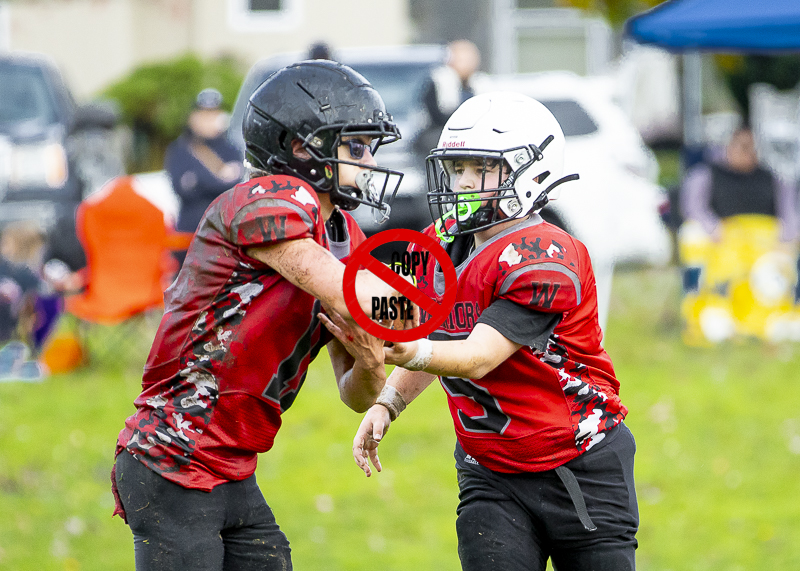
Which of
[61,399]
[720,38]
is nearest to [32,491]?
[61,399]

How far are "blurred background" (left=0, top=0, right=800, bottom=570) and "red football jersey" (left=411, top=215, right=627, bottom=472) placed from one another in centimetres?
220

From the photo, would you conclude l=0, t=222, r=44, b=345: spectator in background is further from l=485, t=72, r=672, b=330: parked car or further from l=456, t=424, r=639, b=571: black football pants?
l=456, t=424, r=639, b=571: black football pants

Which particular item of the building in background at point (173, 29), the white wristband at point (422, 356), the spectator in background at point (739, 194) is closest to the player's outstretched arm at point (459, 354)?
the white wristband at point (422, 356)

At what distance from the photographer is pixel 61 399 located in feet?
26.3

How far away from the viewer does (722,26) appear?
887 cm

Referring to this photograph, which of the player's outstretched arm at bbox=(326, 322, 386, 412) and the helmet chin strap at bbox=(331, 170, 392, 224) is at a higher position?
the helmet chin strap at bbox=(331, 170, 392, 224)

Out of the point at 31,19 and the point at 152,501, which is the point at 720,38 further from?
the point at 31,19

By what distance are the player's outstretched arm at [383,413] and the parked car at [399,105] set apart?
6569mm

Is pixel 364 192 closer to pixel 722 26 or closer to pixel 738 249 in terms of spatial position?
pixel 722 26

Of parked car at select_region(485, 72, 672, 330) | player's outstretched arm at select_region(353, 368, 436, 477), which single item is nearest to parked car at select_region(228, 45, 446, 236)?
parked car at select_region(485, 72, 672, 330)

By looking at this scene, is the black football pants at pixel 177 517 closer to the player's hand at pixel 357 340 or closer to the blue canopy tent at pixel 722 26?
the player's hand at pixel 357 340

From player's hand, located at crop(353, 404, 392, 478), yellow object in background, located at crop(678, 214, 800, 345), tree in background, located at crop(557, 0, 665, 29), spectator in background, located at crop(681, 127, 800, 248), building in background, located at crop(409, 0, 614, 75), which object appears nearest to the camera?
player's hand, located at crop(353, 404, 392, 478)

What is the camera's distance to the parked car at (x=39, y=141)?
11.3m

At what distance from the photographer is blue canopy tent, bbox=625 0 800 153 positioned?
27.9 ft
